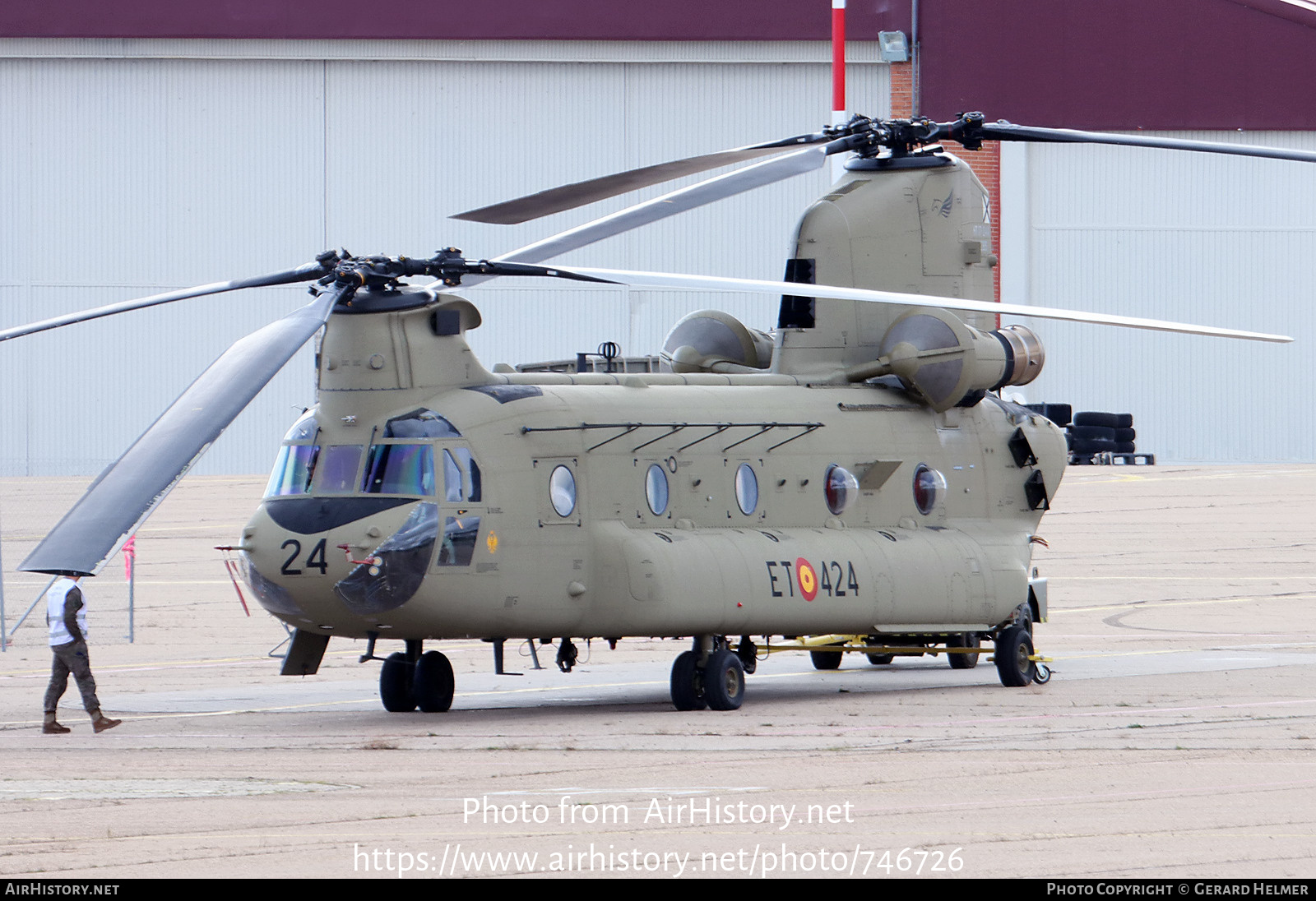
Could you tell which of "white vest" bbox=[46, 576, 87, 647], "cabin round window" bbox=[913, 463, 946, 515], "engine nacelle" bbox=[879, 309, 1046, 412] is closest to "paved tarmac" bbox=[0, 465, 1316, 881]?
"white vest" bbox=[46, 576, 87, 647]

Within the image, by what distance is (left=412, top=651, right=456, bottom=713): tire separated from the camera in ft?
59.0

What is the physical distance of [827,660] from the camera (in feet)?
78.4

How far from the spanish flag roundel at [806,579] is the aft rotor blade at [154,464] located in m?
6.06

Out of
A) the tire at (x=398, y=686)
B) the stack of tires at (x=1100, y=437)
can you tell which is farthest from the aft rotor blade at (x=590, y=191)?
the stack of tires at (x=1100, y=437)

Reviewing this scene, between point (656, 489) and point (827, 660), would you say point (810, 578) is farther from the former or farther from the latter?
point (827, 660)

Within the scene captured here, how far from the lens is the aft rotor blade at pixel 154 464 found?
497 inches

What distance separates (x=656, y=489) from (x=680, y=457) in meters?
0.45

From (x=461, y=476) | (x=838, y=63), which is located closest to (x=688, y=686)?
(x=461, y=476)

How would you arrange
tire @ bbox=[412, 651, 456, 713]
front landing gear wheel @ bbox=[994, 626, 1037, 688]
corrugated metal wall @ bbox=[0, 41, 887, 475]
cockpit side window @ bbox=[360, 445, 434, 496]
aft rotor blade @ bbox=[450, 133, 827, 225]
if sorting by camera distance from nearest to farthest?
Result: cockpit side window @ bbox=[360, 445, 434, 496] → aft rotor blade @ bbox=[450, 133, 827, 225] → tire @ bbox=[412, 651, 456, 713] → front landing gear wheel @ bbox=[994, 626, 1037, 688] → corrugated metal wall @ bbox=[0, 41, 887, 475]

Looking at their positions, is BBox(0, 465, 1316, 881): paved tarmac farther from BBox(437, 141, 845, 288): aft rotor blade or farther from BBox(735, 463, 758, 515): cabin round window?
BBox(437, 141, 845, 288): aft rotor blade

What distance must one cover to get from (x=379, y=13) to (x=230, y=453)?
9.96 metres

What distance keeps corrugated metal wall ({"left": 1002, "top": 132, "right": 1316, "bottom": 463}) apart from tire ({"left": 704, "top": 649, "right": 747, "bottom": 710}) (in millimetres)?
24879
